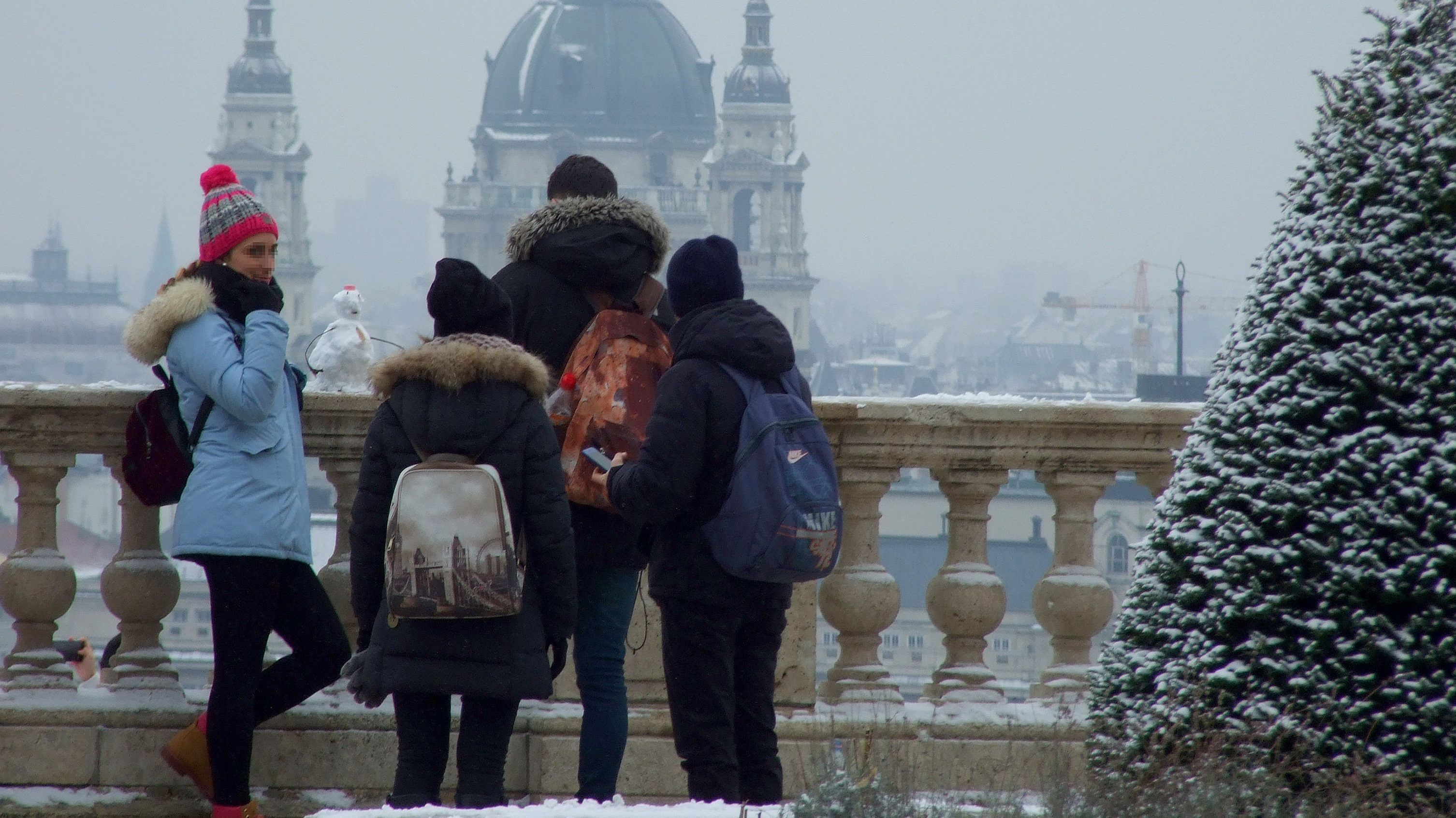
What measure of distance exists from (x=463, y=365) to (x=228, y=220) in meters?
0.69

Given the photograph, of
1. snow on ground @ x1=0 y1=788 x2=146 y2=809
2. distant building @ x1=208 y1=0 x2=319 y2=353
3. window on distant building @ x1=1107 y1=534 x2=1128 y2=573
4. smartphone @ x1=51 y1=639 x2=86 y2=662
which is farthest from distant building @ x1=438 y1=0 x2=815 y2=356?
snow on ground @ x1=0 y1=788 x2=146 y2=809

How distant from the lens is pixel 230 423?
3.67 metres

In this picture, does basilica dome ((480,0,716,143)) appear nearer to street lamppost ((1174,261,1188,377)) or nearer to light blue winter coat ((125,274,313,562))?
street lamppost ((1174,261,1188,377))

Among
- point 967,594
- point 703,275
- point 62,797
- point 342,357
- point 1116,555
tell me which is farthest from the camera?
point 1116,555

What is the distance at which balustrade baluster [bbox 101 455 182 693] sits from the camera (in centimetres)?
408

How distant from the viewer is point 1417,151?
302 cm

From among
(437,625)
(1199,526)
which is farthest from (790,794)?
(1199,526)

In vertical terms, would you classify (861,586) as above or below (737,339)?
below

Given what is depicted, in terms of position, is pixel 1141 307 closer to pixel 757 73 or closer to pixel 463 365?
pixel 757 73

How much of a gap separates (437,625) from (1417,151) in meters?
1.93

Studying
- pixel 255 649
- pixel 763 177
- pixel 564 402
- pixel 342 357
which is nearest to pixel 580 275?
pixel 564 402

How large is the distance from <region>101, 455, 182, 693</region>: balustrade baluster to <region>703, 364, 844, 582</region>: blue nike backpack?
4.49 feet

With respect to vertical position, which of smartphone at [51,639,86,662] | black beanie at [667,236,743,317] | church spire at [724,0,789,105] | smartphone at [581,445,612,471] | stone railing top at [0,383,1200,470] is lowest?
smartphone at [51,639,86,662]

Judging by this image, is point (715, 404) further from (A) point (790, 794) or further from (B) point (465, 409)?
(A) point (790, 794)
